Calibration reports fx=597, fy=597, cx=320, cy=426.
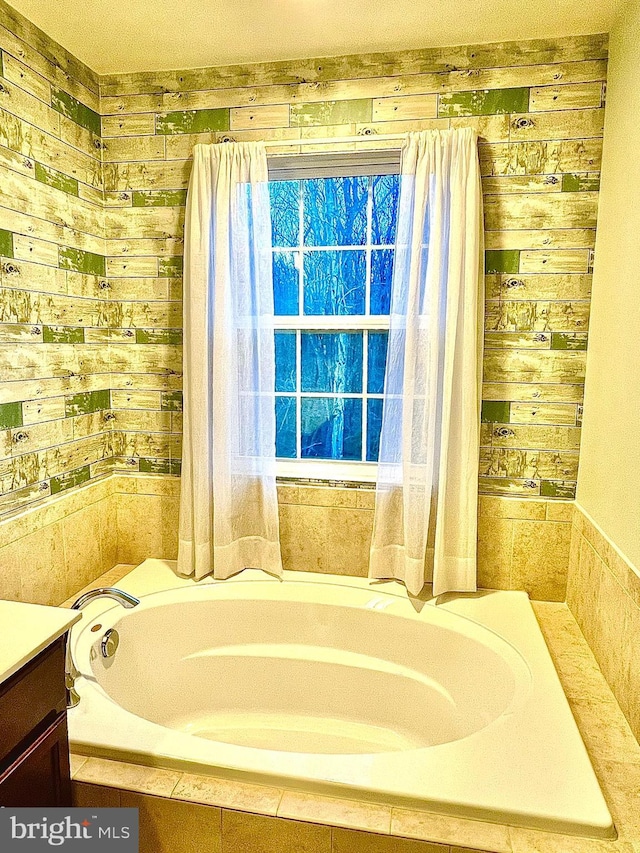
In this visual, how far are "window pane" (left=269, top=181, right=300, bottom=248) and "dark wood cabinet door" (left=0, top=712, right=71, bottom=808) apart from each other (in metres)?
1.98

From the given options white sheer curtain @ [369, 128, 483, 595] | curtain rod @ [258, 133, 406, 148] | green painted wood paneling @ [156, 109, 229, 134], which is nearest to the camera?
white sheer curtain @ [369, 128, 483, 595]

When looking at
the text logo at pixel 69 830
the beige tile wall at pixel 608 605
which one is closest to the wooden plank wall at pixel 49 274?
the text logo at pixel 69 830

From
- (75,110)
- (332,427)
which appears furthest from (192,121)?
(332,427)

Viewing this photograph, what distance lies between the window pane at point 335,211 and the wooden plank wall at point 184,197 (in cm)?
21

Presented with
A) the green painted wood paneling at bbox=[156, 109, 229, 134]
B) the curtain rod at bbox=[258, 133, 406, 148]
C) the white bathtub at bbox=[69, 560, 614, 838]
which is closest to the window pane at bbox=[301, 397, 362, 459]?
the white bathtub at bbox=[69, 560, 614, 838]

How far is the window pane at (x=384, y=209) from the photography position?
250 centimetres

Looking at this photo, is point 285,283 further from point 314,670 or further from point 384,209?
point 314,670

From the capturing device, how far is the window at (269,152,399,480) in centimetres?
254

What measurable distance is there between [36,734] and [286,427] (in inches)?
64.1

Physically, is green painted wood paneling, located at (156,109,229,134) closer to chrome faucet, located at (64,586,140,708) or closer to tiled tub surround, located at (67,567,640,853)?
chrome faucet, located at (64,586,140,708)

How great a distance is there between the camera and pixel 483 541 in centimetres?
244

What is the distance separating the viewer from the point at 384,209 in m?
2.53

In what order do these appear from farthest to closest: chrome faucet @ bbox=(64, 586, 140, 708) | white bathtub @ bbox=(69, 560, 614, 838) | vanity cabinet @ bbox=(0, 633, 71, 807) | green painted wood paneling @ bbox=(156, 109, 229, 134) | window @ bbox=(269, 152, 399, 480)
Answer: window @ bbox=(269, 152, 399, 480) → green painted wood paneling @ bbox=(156, 109, 229, 134) → white bathtub @ bbox=(69, 560, 614, 838) → chrome faucet @ bbox=(64, 586, 140, 708) → vanity cabinet @ bbox=(0, 633, 71, 807)

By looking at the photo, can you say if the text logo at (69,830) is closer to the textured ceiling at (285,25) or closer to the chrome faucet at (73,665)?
the chrome faucet at (73,665)
